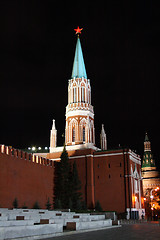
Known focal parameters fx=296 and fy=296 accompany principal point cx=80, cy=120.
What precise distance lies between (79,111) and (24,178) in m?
16.0

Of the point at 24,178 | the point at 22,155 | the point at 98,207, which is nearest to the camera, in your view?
the point at 24,178

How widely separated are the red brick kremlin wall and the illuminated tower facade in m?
7.24

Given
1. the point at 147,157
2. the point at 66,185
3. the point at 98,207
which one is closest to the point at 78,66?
the point at 66,185

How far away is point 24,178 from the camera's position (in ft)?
105

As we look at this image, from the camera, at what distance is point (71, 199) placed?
1444 inches

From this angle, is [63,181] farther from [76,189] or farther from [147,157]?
[147,157]

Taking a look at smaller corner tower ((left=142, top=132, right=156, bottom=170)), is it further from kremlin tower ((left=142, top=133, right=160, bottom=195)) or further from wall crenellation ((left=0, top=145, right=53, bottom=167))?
wall crenellation ((left=0, top=145, right=53, bottom=167))

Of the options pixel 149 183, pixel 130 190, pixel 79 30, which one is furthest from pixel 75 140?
pixel 149 183

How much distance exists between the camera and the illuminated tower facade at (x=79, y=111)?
144 ft

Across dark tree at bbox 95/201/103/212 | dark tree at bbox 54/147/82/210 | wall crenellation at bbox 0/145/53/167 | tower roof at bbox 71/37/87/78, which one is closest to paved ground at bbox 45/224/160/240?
wall crenellation at bbox 0/145/53/167

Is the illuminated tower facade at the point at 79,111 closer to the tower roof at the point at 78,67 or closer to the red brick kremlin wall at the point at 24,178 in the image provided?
the tower roof at the point at 78,67

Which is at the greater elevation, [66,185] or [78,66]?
[78,66]

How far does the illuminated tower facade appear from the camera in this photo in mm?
43938

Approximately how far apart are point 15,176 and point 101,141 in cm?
1898
